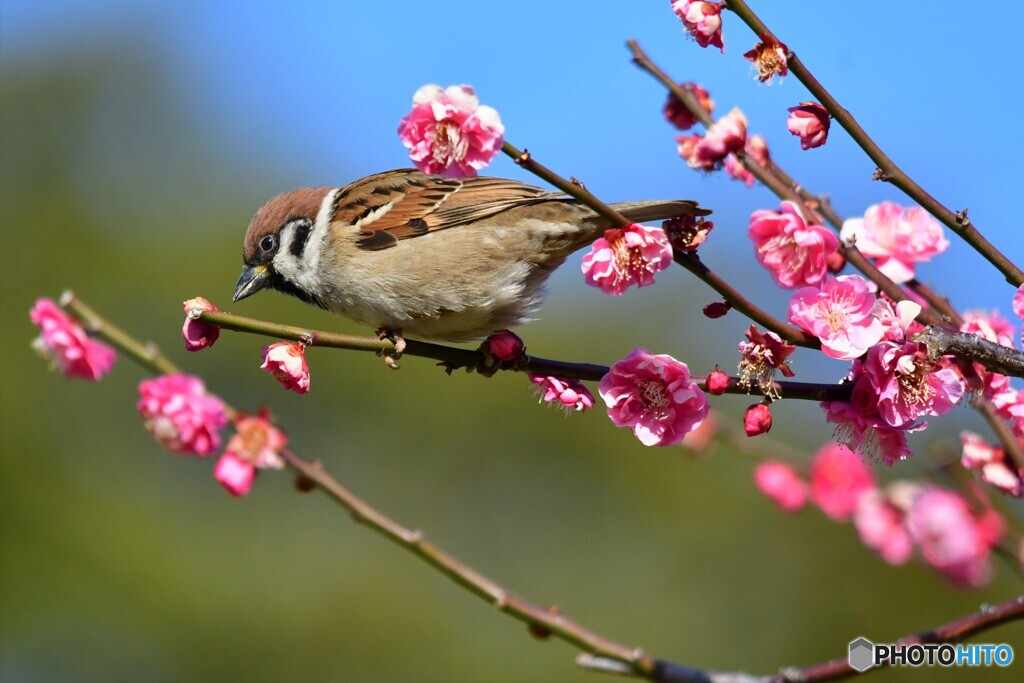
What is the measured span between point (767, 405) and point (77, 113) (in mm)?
20179

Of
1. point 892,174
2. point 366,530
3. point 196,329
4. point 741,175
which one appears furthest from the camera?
point 366,530

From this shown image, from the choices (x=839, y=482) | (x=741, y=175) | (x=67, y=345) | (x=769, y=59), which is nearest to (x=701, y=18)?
(x=769, y=59)

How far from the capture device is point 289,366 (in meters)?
2.22

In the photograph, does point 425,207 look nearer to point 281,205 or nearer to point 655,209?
point 281,205

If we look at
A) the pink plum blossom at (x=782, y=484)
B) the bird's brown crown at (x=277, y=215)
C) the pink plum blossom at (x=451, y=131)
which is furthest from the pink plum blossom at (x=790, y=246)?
the pink plum blossom at (x=782, y=484)

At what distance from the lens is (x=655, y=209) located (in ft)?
8.21

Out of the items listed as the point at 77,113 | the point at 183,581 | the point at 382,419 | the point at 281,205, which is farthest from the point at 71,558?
the point at 281,205

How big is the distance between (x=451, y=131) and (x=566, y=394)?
2.08 ft

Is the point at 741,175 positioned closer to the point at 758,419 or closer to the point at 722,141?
the point at 722,141

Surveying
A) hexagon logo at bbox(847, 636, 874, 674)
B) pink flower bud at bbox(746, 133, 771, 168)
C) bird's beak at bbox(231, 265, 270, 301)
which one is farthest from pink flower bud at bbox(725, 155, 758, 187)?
bird's beak at bbox(231, 265, 270, 301)

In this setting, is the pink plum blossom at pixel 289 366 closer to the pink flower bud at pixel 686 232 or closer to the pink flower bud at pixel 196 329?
the pink flower bud at pixel 196 329

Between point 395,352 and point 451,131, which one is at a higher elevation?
point 451,131

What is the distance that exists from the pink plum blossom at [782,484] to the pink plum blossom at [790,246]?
8.95 feet

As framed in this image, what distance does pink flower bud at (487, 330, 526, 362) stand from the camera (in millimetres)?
2420
